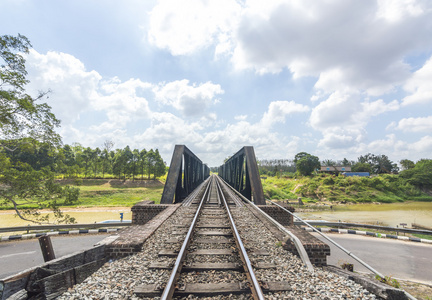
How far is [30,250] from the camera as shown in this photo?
9984 mm

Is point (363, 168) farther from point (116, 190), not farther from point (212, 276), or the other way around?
point (212, 276)

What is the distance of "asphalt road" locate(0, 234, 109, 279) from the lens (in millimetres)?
8109

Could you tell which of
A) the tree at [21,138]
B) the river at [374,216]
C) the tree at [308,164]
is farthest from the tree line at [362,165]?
the tree at [21,138]

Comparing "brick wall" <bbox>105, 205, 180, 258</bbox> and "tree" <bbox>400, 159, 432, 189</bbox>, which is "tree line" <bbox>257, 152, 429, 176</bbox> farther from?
"brick wall" <bbox>105, 205, 180, 258</bbox>

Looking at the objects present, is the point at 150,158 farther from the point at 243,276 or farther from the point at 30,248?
the point at 243,276

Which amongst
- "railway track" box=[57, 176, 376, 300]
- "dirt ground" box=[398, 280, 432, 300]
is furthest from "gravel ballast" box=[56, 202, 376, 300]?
"dirt ground" box=[398, 280, 432, 300]

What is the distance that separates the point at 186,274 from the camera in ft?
10.8

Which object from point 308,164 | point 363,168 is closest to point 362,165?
point 363,168

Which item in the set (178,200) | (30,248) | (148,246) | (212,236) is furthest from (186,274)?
(30,248)

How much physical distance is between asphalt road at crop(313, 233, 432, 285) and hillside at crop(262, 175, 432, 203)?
3362 cm

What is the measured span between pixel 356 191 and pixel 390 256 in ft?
161

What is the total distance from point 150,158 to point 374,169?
104 meters

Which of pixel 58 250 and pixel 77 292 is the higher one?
pixel 77 292

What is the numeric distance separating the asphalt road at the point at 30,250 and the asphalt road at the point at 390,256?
11.3m
